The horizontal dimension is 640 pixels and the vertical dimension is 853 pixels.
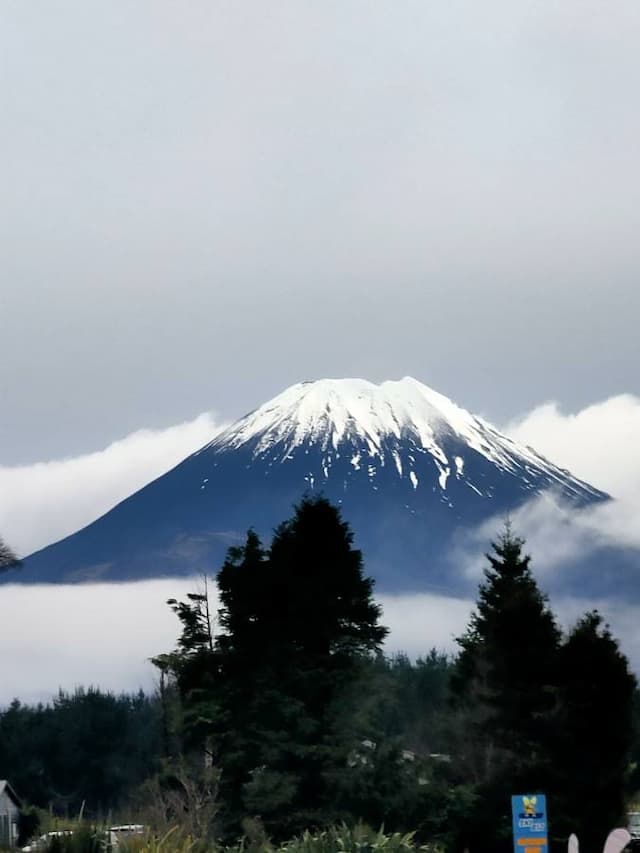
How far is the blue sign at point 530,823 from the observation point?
116 ft

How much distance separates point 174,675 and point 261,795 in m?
8.46

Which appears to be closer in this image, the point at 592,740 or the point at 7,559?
the point at 7,559

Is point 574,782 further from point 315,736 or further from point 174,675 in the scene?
point 174,675

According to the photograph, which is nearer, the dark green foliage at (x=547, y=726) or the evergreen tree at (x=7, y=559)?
the evergreen tree at (x=7, y=559)

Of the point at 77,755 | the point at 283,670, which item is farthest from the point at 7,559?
the point at 77,755

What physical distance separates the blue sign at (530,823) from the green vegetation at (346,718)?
1270 centimetres

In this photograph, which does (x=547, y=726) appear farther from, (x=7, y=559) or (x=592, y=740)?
(x=7, y=559)

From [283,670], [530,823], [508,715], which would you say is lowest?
[530,823]

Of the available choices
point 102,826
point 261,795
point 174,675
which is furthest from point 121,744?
point 102,826

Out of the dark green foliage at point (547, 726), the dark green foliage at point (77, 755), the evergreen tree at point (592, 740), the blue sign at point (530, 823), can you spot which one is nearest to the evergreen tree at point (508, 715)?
the dark green foliage at point (547, 726)

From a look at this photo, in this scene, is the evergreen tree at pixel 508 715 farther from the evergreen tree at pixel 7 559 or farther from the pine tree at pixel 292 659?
the evergreen tree at pixel 7 559

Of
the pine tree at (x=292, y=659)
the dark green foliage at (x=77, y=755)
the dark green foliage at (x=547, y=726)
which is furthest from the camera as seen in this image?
the dark green foliage at (x=77, y=755)

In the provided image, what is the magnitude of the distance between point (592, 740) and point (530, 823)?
17917mm

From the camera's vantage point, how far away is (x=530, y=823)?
35.9 meters
